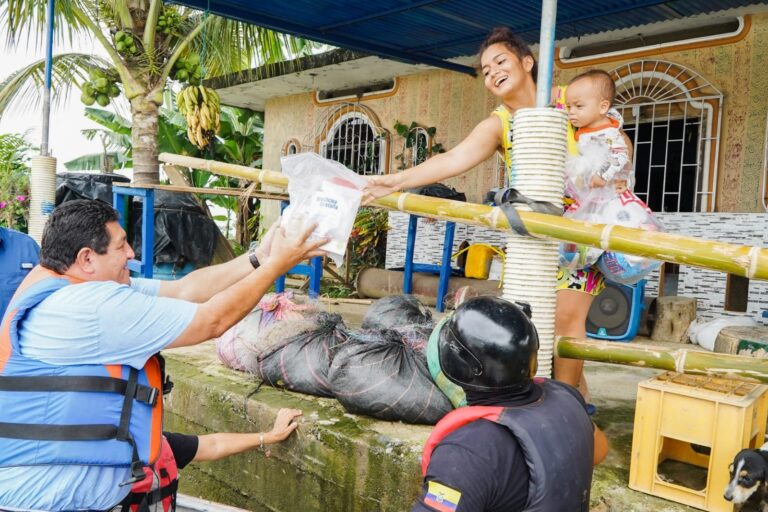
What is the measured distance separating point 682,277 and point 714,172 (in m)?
1.10

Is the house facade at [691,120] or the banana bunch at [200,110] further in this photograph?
the house facade at [691,120]

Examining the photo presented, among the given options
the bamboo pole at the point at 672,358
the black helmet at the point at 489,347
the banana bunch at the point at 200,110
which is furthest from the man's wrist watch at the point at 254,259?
the banana bunch at the point at 200,110

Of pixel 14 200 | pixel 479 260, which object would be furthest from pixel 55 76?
pixel 479 260

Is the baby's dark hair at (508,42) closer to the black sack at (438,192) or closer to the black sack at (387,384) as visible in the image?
the black sack at (387,384)

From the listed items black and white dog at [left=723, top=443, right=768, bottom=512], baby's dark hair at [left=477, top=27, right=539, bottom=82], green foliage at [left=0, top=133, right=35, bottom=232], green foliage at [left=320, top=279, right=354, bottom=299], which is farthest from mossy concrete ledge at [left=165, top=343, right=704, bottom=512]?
green foliage at [left=0, top=133, right=35, bottom=232]

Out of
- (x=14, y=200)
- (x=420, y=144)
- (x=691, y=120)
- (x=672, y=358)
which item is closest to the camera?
(x=672, y=358)

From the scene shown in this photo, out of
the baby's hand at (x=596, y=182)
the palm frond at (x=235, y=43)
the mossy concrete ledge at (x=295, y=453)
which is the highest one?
the palm frond at (x=235, y=43)

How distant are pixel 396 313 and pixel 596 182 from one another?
197 centimetres

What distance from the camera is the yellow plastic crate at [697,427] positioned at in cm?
207

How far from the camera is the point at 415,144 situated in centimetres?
886

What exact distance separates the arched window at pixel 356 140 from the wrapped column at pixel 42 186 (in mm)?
4888

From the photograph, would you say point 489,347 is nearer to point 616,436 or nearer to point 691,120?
point 616,436

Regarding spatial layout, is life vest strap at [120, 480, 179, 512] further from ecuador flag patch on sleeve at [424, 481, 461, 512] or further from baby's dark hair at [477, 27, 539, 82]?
baby's dark hair at [477, 27, 539, 82]

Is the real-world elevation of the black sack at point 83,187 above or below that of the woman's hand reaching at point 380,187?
above
